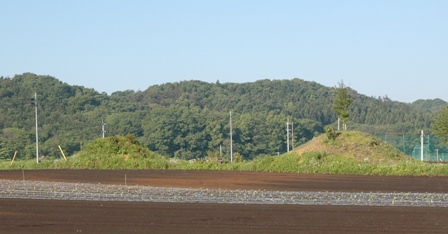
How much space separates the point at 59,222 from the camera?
18516 millimetres

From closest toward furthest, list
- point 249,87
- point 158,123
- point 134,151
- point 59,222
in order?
1. point 59,222
2. point 134,151
3. point 158,123
4. point 249,87

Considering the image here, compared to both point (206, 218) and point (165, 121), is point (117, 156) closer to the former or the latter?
point (206, 218)

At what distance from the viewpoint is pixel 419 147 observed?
67.2 m

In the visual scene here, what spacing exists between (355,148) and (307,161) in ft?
15.2

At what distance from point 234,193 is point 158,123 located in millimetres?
81190

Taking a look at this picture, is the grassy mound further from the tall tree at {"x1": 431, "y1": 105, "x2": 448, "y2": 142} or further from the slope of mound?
the tall tree at {"x1": 431, "y1": 105, "x2": 448, "y2": 142}

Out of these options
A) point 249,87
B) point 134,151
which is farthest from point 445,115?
point 249,87

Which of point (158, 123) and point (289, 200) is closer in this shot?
point (289, 200)

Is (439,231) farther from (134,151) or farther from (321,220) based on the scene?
(134,151)

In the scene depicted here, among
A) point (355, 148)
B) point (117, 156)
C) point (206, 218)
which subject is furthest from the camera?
point (117, 156)

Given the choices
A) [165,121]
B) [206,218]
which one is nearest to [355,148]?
[206,218]

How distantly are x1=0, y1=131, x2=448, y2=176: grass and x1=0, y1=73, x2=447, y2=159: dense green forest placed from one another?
134 feet

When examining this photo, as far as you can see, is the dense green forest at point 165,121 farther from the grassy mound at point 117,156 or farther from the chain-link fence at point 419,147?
the grassy mound at point 117,156

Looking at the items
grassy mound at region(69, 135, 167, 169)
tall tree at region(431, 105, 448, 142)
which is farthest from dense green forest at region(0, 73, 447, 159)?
grassy mound at region(69, 135, 167, 169)
